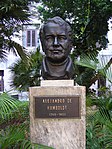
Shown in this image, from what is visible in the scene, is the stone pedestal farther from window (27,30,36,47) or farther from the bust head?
window (27,30,36,47)

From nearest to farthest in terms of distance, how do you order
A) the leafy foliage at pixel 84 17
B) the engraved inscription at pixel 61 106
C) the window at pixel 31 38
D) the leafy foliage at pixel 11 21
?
the engraved inscription at pixel 61 106 < the leafy foliage at pixel 11 21 < the leafy foliage at pixel 84 17 < the window at pixel 31 38

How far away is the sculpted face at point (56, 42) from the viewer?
4327mm

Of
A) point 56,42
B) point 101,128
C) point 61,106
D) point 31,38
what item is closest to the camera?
point 61,106

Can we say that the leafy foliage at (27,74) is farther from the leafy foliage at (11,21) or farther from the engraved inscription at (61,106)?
the engraved inscription at (61,106)

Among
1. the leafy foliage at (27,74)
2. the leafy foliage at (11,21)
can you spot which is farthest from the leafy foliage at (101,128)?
the leafy foliage at (27,74)

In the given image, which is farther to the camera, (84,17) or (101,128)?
(84,17)

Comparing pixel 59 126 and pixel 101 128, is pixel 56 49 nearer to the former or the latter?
pixel 59 126

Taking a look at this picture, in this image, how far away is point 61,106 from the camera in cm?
413

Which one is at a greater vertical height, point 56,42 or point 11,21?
point 11,21

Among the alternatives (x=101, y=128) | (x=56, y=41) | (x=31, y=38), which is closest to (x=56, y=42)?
(x=56, y=41)

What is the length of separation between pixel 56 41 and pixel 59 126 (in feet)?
4.00

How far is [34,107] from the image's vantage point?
4184mm

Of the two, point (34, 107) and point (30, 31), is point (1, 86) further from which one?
point (34, 107)

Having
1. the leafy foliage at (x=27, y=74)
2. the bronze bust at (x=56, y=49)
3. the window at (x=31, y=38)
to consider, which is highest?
the window at (x=31, y=38)
